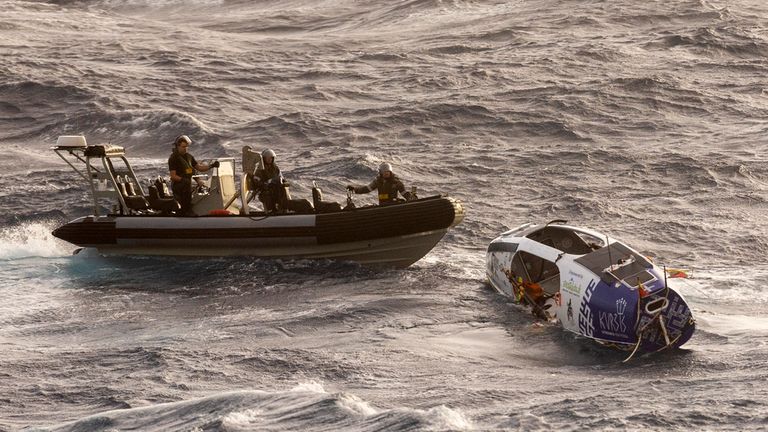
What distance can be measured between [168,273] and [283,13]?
102 ft

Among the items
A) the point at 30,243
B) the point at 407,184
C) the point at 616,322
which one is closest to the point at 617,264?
the point at 616,322

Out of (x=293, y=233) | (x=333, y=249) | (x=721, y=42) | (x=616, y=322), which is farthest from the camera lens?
(x=721, y=42)

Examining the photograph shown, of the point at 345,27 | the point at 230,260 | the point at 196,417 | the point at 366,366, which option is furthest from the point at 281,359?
the point at 345,27

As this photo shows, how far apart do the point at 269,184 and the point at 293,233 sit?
3.38 ft

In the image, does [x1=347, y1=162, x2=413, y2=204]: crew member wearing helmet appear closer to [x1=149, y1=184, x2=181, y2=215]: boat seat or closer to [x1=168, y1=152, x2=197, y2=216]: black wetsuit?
[x1=168, y1=152, x2=197, y2=216]: black wetsuit

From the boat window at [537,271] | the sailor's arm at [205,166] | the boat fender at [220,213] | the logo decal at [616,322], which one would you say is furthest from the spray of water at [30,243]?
the logo decal at [616,322]

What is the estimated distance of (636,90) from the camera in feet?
112

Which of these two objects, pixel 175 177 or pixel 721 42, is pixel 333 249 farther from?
pixel 721 42

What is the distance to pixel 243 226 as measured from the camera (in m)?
21.2

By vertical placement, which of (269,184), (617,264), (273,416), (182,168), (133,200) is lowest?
(273,416)

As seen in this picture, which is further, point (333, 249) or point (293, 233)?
point (333, 249)

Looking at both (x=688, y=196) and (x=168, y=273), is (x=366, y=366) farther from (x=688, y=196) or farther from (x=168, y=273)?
(x=688, y=196)

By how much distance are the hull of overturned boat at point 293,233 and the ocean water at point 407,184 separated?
278 mm

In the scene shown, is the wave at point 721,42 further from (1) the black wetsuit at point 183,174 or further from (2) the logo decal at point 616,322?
(2) the logo decal at point 616,322
